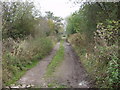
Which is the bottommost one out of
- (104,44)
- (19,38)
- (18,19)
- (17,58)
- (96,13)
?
(17,58)

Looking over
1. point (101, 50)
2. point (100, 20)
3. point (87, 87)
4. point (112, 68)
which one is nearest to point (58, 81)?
point (87, 87)

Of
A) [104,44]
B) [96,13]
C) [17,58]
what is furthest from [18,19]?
[104,44]

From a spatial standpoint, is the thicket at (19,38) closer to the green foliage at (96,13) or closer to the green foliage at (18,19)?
the green foliage at (18,19)

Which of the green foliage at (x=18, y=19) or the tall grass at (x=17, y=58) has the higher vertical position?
the green foliage at (x=18, y=19)

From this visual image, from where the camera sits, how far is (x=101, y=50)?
21.2 ft

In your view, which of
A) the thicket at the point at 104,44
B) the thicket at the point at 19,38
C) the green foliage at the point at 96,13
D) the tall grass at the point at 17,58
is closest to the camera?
the thicket at the point at 104,44

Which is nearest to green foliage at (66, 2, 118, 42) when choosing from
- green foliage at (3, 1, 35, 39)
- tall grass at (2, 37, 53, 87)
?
tall grass at (2, 37, 53, 87)

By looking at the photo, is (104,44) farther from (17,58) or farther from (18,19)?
(18,19)

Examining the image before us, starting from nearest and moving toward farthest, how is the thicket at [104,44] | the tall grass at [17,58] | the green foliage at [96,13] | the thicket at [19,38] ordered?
the thicket at [104,44] → the tall grass at [17,58] → the thicket at [19,38] → the green foliage at [96,13]

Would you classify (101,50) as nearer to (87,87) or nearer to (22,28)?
(87,87)

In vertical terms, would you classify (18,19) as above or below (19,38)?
above

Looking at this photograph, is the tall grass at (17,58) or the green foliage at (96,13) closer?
the tall grass at (17,58)

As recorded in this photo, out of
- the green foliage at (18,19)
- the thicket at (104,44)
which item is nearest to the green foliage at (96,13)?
the thicket at (104,44)

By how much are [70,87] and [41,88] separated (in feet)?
3.73
